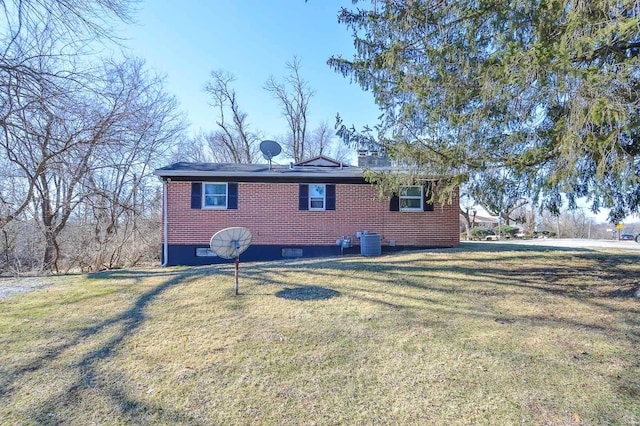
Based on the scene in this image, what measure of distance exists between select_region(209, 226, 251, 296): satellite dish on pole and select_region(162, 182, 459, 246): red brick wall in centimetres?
475

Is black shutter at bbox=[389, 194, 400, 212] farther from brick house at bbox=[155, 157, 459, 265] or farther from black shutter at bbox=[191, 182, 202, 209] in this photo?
black shutter at bbox=[191, 182, 202, 209]

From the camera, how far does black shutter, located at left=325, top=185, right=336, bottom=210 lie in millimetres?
10727

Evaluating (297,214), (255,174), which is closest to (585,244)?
(297,214)

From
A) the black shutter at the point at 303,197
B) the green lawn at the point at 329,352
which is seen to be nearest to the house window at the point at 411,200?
the black shutter at the point at 303,197

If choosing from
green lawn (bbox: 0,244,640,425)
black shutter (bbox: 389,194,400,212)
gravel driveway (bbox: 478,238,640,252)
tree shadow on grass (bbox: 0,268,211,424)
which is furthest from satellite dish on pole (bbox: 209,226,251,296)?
gravel driveway (bbox: 478,238,640,252)

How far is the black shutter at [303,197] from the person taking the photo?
1075cm

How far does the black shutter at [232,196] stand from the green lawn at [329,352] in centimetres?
488

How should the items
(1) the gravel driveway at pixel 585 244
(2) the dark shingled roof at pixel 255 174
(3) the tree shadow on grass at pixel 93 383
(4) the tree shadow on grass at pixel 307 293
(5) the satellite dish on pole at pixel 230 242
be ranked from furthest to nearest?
(1) the gravel driveway at pixel 585 244 → (2) the dark shingled roof at pixel 255 174 → (5) the satellite dish on pole at pixel 230 242 → (4) the tree shadow on grass at pixel 307 293 → (3) the tree shadow on grass at pixel 93 383

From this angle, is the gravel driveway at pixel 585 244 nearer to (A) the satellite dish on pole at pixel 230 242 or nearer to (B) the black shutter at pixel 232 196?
(B) the black shutter at pixel 232 196

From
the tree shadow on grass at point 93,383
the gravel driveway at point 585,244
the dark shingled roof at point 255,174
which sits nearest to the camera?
the tree shadow on grass at point 93,383

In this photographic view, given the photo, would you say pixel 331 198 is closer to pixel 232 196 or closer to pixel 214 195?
pixel 232 196

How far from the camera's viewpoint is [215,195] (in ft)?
35.1

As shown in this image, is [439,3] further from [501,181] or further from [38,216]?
[38,216]

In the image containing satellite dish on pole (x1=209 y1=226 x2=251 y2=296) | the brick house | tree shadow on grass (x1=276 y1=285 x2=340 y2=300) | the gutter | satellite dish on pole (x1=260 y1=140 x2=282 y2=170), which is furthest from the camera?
satellite dish on pole (x1=260 y1=140 x2=282 y2=170)
